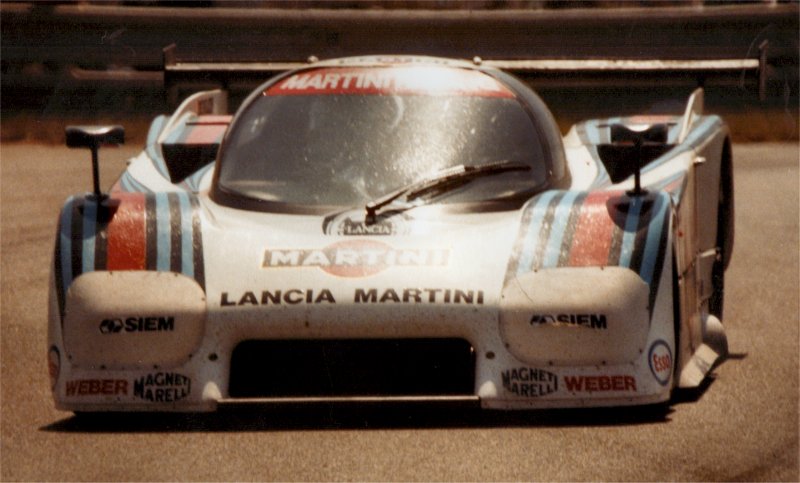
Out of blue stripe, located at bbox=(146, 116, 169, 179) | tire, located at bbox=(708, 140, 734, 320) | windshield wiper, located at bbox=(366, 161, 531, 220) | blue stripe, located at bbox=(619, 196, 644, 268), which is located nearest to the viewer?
blue stripe, located at bbox=(619, 196, 644, 268)

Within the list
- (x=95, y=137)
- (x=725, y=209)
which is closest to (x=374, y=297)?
(x=95, y=137)

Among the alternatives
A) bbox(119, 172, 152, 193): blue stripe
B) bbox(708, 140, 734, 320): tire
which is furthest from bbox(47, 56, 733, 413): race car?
bbox(708, 140, 734, 320): tire

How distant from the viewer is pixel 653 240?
551cm

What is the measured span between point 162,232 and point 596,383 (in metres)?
1.55

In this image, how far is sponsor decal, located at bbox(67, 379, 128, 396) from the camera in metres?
5.38

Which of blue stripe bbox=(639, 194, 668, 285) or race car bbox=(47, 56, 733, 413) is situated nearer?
race car bbox=(47, 56, 733, 413)

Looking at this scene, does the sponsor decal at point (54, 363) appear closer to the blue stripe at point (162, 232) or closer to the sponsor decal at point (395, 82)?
the blue stripe at point (162, 232)

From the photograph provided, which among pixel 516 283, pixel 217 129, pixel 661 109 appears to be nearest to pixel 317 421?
pixel 516 283

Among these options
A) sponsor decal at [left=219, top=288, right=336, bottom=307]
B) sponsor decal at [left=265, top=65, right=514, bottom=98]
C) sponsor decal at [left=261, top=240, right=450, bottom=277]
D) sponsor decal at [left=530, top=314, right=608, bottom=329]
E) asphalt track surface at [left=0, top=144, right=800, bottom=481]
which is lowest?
asphalt track surface at [left=0, top=144, right=800, bottom=481]

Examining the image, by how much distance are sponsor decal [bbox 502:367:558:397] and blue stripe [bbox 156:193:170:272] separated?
46.6 inches

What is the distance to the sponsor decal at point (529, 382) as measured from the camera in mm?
5250

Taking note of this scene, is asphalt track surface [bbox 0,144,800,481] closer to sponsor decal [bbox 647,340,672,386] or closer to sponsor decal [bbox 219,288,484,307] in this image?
sponsor decal [bbox 647,340,672,386]

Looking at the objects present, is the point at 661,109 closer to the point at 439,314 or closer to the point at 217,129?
the point at 217,129

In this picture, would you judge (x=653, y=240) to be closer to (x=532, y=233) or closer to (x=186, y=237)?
(x=532, y=233)
